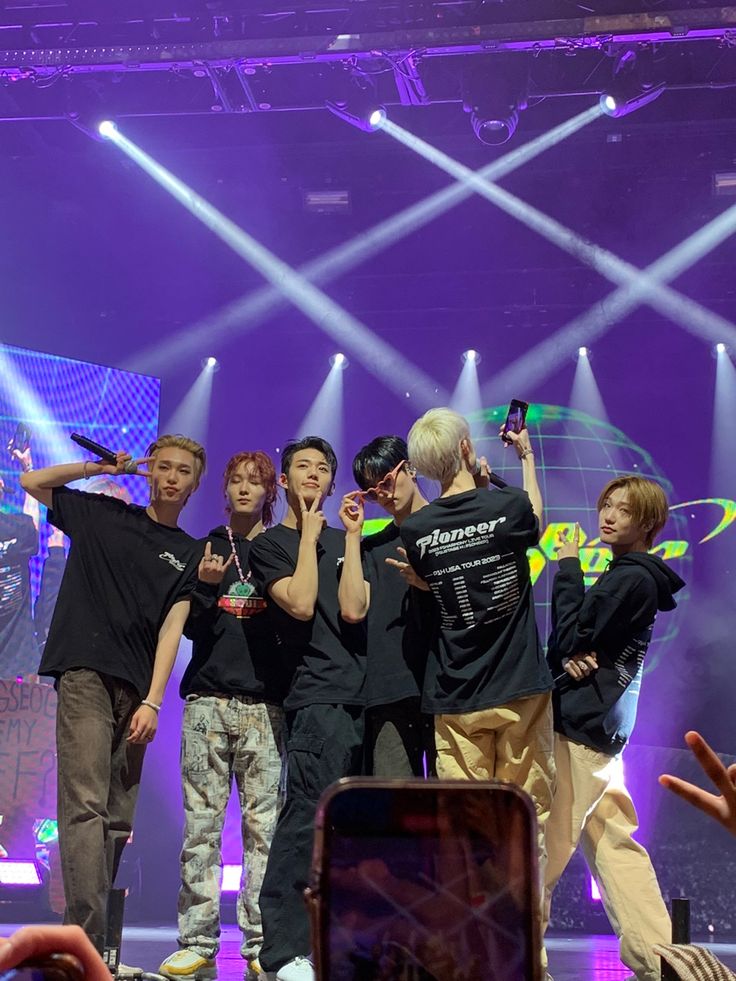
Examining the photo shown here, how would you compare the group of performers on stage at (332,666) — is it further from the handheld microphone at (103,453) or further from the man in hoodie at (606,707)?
the handheld microphone at (103,453)

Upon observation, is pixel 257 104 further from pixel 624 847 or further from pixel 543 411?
pixel 624 847

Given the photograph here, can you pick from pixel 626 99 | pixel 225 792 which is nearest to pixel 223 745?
pixel 225 792

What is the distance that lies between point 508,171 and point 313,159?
1706 mm

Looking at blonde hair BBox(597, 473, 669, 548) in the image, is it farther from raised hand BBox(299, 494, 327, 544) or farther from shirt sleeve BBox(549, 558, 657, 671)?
raised hand BBox(299, 494, 327, 544)

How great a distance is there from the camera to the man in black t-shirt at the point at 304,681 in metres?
3.27

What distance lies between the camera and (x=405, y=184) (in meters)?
9.24

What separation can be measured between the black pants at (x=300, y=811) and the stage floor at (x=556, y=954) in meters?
0.64

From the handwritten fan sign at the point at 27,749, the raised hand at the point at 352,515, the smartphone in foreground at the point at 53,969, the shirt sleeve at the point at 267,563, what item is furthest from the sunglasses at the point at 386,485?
the handwritten fan sign at the point at 27,749

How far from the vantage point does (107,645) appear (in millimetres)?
3643

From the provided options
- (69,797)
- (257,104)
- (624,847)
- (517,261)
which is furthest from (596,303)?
(69,797)

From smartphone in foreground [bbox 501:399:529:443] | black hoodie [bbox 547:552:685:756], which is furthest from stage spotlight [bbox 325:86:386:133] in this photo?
black hoodie [bbox 547:552:685:756]

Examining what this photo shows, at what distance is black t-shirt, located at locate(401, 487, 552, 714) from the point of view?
3.23m

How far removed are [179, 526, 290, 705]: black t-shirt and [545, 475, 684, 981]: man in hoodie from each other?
1030mm

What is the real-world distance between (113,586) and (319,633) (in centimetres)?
78
